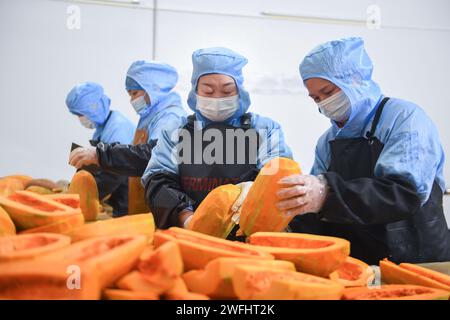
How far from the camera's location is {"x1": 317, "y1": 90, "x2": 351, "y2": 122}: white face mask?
4.03 feet

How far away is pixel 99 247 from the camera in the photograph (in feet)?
1.95

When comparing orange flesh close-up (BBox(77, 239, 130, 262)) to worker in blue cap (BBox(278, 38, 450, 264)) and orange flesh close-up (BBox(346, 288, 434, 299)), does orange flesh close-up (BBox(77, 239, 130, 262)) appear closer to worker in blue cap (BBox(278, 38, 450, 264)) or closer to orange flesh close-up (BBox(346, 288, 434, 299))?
orange flesh close-up (BBox(346, 288, 434, 299))

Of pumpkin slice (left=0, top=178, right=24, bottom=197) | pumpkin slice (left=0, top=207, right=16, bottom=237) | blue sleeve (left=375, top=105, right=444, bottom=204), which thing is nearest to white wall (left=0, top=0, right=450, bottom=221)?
pumpkin slice (left=0, top=178, right=24, bottom=197)

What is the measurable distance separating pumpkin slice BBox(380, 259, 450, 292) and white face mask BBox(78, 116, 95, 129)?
969 millimetres

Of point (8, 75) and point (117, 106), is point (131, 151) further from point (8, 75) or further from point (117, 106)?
point (8, 75)

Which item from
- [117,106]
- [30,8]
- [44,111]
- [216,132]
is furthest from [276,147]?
[30,8]

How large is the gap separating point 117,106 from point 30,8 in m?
0.38

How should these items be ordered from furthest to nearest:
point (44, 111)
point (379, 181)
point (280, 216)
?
point (44, 111), point (379, 181), point (280, 216)

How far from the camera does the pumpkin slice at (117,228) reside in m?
0.66

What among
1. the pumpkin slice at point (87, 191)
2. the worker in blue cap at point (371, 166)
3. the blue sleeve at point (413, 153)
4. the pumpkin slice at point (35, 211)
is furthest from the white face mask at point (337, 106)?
the pumpkin slice at point (35, 211)

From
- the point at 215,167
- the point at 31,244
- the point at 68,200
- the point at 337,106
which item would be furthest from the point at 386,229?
the point at 31,244

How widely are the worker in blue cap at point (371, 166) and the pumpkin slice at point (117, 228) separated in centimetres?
39

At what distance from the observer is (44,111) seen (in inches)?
54.2
